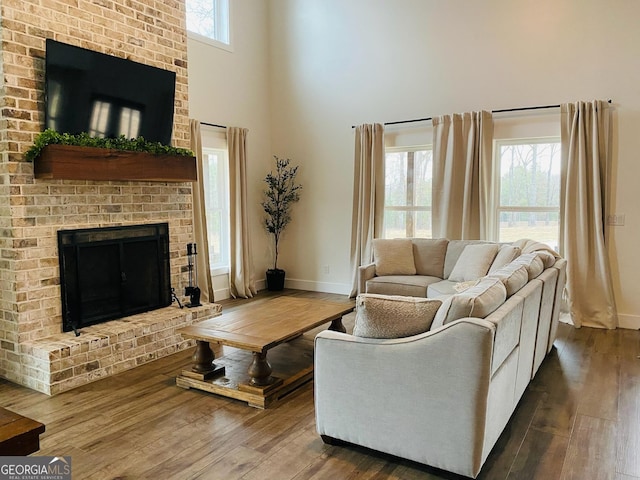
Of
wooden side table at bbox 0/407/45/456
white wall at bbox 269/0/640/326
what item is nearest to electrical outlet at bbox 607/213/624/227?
white wall at bbox 269/0/640/326

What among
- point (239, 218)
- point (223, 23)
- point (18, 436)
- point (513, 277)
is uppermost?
point (223, 23)

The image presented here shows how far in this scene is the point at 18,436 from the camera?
138cm

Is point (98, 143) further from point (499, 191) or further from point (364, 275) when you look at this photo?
point (499, 191)

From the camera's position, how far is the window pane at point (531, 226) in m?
5.38

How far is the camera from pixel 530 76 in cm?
526

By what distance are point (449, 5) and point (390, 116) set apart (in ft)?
4.69

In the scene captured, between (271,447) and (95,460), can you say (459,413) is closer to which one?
(271,447)

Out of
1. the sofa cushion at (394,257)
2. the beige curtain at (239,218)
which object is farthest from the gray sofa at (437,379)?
the beige curtain at (239,218)

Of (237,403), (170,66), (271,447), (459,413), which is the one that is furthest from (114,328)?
(459,413)

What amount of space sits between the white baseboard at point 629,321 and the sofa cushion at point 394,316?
11.9ft

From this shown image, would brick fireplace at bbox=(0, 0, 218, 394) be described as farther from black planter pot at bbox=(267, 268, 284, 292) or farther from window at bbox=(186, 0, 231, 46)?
black planter pot at bbox=(267, 268, 284, 292)

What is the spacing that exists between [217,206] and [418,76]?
3111 millimetres

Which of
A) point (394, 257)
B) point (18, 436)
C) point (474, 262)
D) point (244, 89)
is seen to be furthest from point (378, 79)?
point (18, 436)

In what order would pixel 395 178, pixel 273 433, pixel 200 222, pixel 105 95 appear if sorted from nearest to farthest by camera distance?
pixel 273 433
pixel 105 95
pixel 200 222
pixel 395 178
